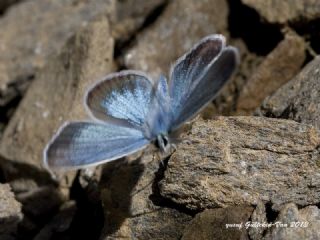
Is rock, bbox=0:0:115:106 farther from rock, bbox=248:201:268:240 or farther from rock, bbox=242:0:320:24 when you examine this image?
rock, bbox=248:201:268:240

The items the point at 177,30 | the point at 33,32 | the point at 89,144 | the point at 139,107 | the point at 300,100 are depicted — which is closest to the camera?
the point at 89,144

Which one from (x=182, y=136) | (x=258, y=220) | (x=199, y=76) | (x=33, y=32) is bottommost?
(x=33, y=32)

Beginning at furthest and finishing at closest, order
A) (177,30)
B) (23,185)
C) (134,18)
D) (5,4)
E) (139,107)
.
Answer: (5,4)
(134,18)
(177,30)
(23,185)
(139,107)

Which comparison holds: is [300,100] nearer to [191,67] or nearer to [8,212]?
[191,67]

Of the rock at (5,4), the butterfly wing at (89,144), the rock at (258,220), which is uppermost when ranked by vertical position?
the butterfly wing at (89,144)

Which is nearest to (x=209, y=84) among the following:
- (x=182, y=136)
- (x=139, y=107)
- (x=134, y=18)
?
(x=182, y=136)

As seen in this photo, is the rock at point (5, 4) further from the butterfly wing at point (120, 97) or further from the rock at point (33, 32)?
the butterfly wing at point (120, 97)

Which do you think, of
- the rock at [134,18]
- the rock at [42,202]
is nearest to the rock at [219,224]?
the rock at [42,202]
